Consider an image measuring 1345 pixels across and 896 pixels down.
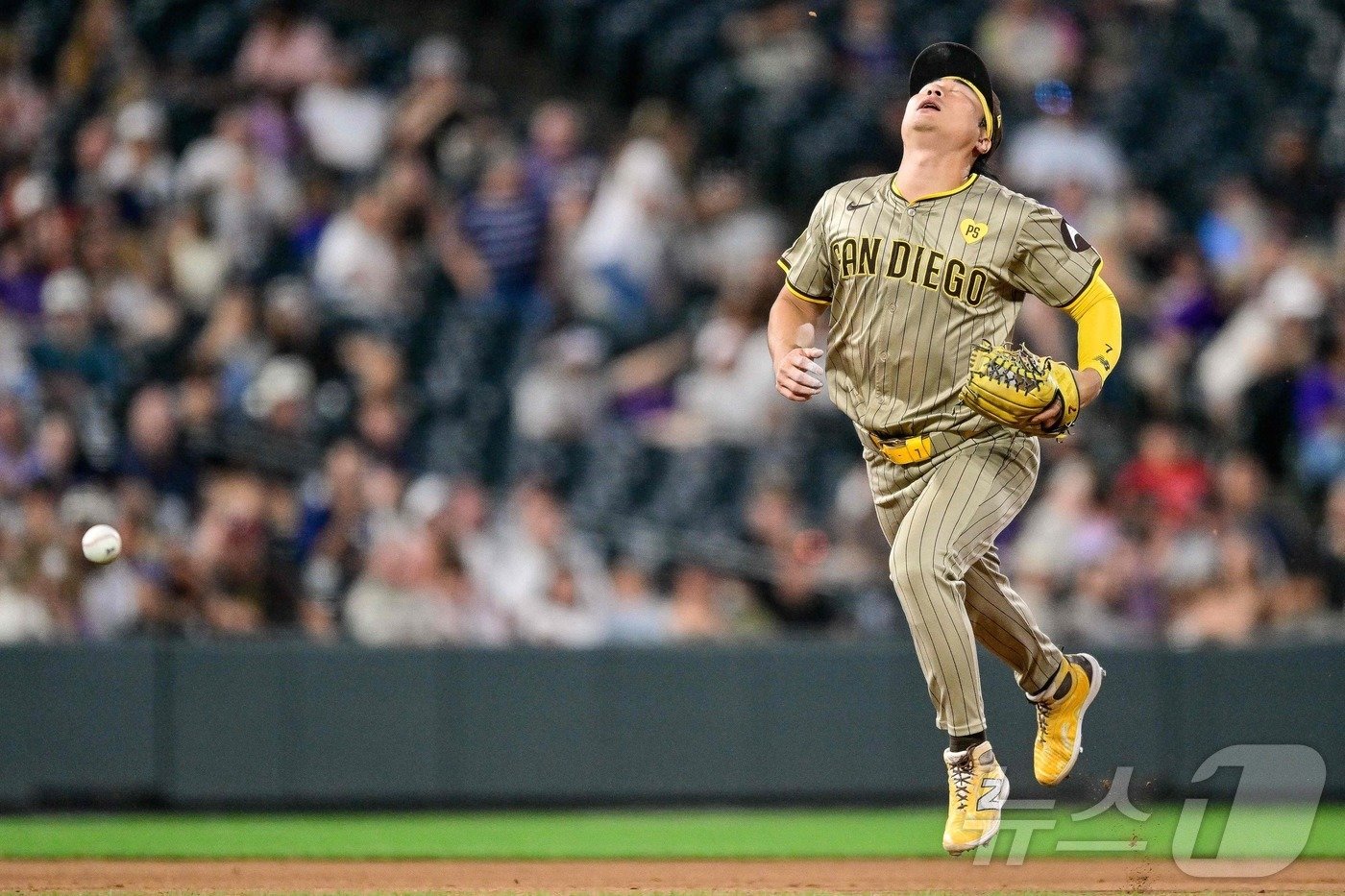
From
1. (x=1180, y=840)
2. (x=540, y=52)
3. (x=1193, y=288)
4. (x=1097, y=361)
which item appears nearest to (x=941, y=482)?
(x=1097, y=361)

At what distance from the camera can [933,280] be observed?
5711 millimetres

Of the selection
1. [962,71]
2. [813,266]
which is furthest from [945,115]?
[813,266]

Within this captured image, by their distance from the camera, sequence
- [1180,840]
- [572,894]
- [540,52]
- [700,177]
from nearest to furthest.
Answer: [572,894] < [1180,840] < [700,177] < [540,52]

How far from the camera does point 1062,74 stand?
12062mm

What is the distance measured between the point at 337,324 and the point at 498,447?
43.5 inches

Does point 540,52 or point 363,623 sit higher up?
point 540,52

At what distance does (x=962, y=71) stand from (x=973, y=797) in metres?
2.07

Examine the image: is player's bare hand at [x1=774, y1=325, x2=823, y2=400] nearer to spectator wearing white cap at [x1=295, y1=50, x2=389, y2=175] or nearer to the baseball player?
the baseball player

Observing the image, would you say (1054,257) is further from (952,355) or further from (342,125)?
(342,125)

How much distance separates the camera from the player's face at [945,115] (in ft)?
18.7

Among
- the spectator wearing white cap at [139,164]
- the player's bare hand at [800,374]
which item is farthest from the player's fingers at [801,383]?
the spectator wearing white cap at [139,164]

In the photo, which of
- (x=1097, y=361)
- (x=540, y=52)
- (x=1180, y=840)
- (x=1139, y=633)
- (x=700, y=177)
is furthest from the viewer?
(x=540, y=52)

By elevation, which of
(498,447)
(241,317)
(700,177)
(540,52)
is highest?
(540,52)

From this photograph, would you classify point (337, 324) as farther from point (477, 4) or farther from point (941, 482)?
point (941, 482)
